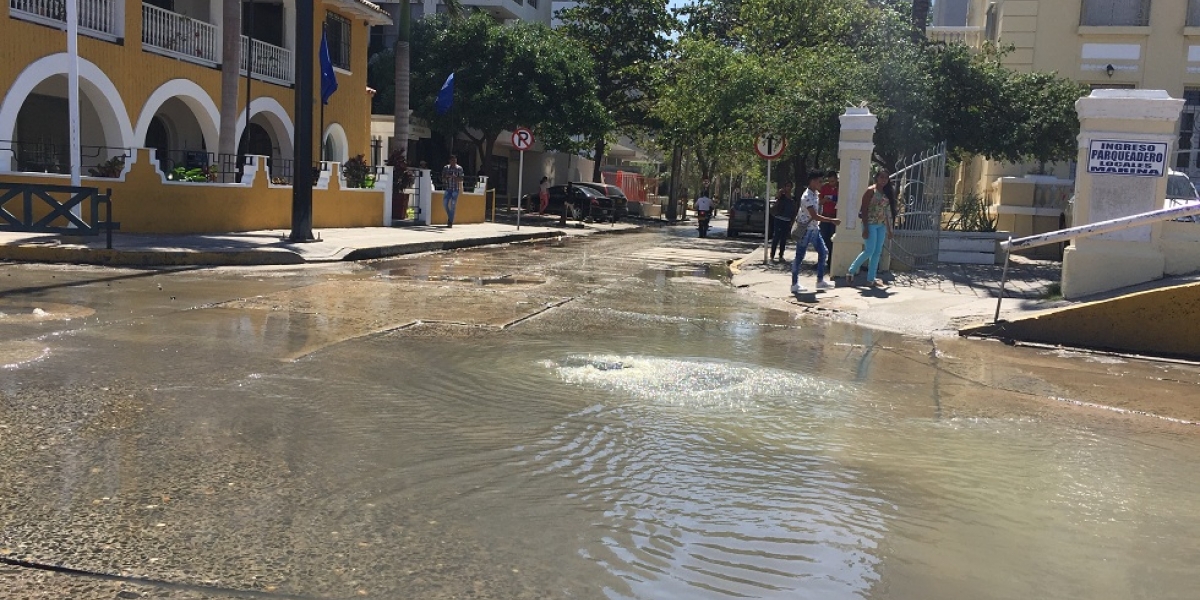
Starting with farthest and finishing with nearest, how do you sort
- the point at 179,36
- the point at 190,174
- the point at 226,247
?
the point at 179,36 → the point at 190,174 → the point at 226,247

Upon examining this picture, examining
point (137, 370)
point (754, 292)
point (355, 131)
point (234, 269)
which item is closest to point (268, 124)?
point (355, 131)

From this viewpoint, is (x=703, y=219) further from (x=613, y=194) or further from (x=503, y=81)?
(x=613, y=194)

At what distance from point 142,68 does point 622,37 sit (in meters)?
26.4

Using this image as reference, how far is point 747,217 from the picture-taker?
107 ft

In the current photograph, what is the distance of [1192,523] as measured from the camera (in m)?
4.62

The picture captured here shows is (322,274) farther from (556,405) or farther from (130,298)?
(556,405)

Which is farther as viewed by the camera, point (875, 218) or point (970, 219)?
point (970, 219)

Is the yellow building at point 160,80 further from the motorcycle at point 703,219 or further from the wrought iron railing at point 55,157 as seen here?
the motorcycle at point 703,219

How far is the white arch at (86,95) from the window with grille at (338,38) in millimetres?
8381

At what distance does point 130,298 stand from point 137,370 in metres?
4.16

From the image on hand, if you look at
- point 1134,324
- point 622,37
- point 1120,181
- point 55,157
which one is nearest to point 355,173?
point 55,157

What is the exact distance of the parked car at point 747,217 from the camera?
107 ft

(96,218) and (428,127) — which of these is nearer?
(96,218)

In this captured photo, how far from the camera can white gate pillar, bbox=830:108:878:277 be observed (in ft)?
50.7
